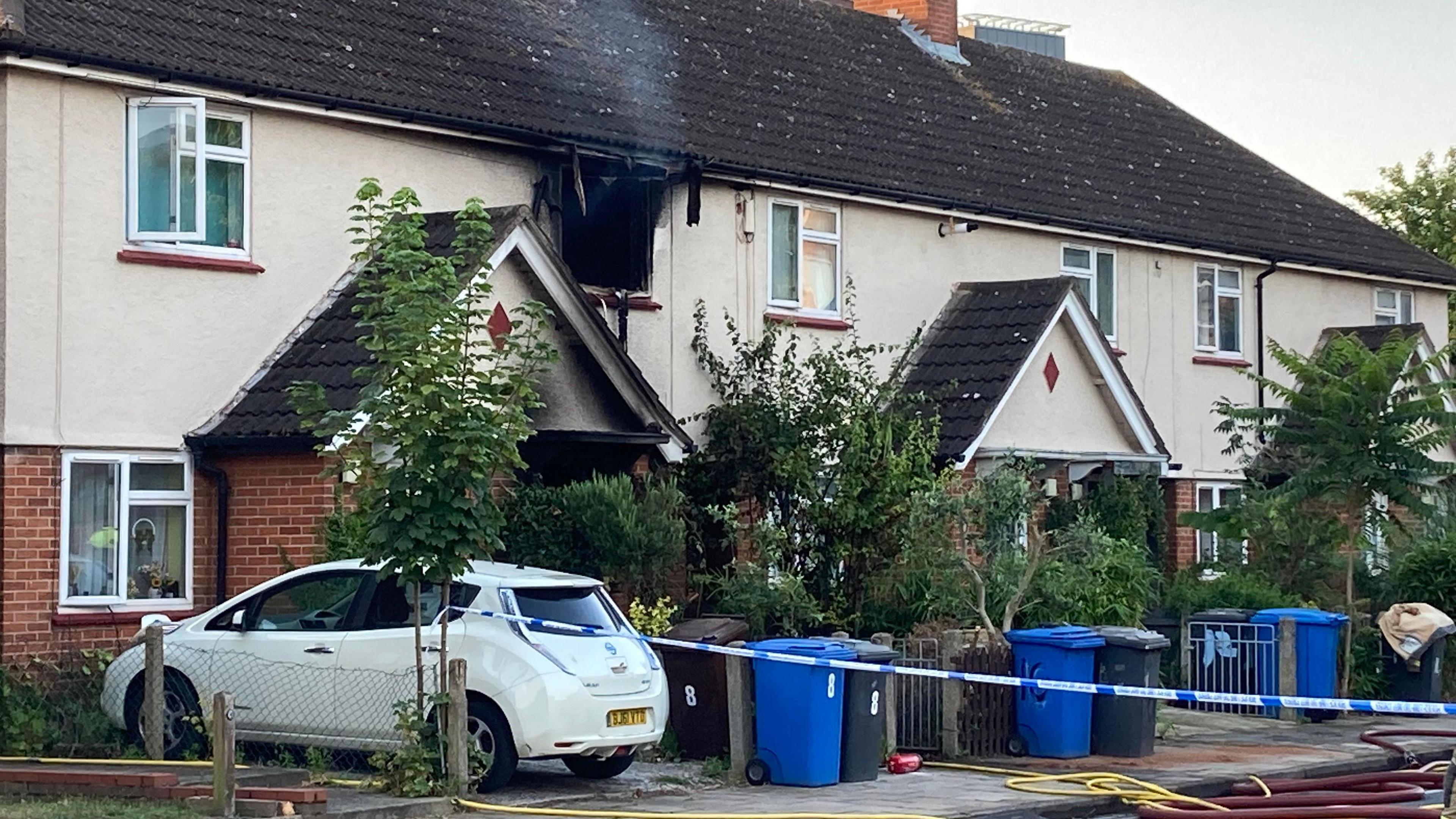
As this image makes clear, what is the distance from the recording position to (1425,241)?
161 ft

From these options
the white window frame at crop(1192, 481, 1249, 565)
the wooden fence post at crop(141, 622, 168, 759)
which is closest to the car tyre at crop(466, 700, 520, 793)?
the wooden fence post at crop(141, 622, 168, 759)

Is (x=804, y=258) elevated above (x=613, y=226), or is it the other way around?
(x=613, y=226)

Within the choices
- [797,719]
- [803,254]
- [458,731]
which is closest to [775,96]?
[803,254]

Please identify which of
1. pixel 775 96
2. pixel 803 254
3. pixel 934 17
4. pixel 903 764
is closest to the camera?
pixel 903 764

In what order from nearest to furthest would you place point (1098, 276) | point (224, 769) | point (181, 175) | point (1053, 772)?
1. point (224, 769)
2. point (1053, 772)
3. point (181, 175)
4. point (1098, 276)

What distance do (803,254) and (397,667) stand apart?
9.84 meters

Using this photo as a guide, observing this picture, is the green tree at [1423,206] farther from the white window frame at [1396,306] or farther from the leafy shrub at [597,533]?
the leafy shrub at [597,533]

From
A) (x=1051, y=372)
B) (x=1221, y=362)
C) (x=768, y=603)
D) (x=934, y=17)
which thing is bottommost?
(x=768, y=603)

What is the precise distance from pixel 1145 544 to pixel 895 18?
8.82m

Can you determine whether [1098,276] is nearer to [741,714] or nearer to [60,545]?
[741,714]

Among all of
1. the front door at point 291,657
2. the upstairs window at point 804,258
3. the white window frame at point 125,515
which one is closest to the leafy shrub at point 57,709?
the white window frame at point 125,515

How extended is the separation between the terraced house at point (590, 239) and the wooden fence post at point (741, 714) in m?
3.98

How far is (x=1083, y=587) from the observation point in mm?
18688

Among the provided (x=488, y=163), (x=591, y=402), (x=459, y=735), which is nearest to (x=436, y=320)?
(x=459, y=735)
